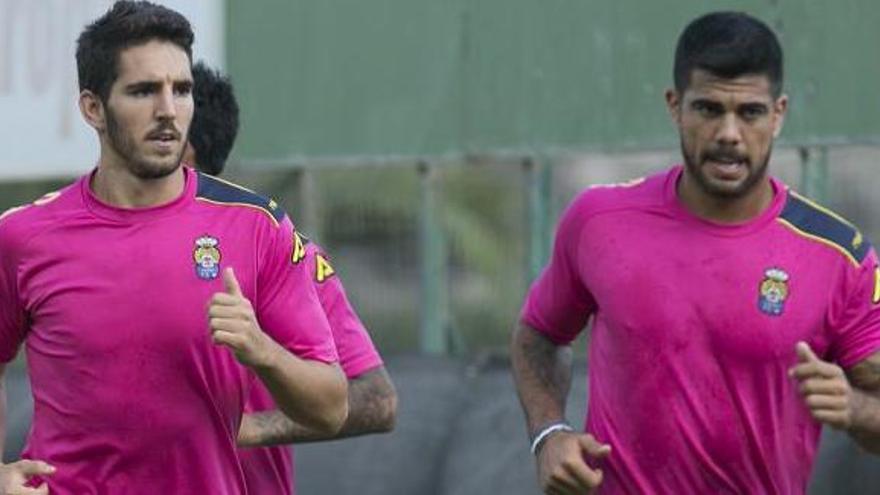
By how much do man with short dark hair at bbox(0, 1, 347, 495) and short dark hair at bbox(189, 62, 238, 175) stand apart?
1.11 metres

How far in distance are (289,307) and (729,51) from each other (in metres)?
1.28

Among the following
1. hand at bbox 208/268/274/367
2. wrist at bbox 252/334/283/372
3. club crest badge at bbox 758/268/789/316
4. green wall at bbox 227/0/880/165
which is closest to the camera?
hand at bbox 208/268/274/367

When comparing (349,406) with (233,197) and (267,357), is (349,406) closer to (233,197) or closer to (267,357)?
(233,197)

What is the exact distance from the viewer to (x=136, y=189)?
5977 mm

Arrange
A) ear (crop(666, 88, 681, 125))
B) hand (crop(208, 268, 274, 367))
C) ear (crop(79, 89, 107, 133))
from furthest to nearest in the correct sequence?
1. ear (crop(666, 88, 681, 125))
2. ear (crop(79, 89, 107, 133))
3. hand (crop(208, 268, 274, 367))

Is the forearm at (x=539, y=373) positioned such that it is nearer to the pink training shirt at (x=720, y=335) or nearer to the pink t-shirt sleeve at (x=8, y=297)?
the pink training shirt at (x=720, y=335)

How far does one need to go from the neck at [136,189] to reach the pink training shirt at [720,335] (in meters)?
1.12

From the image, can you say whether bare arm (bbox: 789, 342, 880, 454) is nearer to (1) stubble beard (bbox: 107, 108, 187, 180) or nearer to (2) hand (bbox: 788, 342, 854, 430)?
(2) hand (bbox: 788, 342, 854, 430)

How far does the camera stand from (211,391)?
589 cm

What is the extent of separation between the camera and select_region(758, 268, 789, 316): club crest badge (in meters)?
6.14

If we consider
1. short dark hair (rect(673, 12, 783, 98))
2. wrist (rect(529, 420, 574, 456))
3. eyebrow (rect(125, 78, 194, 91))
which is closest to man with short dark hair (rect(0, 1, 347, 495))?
eyebrow (rect(125, 78, 194, 91))

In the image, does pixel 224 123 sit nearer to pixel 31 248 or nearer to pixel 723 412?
pixel 31 248

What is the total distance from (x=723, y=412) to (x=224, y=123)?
1.91 meters

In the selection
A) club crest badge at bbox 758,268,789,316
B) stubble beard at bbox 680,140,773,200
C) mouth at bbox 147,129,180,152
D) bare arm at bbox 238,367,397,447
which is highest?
mouth at bbox 147,129,180,152
